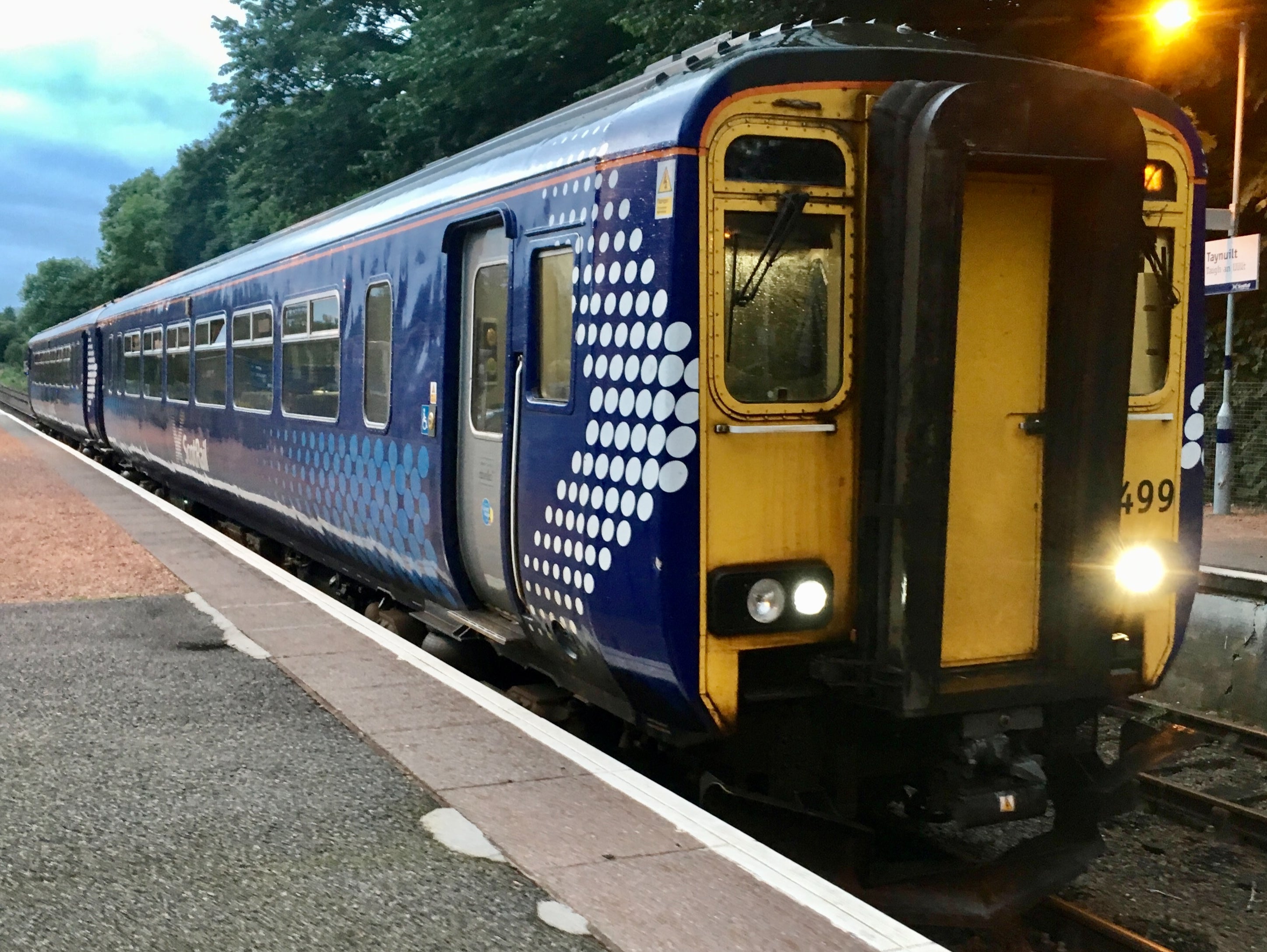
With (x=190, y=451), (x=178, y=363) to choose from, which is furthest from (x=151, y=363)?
(x=190, y=451)

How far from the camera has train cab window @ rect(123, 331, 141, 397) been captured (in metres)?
17.7

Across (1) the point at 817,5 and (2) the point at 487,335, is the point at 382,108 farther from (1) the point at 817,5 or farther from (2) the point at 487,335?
(2) the point at 487,335

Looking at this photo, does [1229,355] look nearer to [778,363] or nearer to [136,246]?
[778,363]

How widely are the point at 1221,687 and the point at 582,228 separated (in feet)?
21.5

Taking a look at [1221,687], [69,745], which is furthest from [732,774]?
[1221,687]

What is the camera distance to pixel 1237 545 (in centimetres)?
1213

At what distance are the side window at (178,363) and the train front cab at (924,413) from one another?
10.7 metres

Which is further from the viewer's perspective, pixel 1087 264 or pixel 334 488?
pixel 334 488

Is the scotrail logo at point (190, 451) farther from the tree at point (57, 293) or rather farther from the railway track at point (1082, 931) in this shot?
the tree at point (57, 293)

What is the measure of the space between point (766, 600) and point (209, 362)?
9651mm

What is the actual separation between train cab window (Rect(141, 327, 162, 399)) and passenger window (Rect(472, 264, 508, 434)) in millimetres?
10709

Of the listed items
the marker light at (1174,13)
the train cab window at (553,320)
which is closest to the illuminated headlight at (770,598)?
the train cab window at (553,320)

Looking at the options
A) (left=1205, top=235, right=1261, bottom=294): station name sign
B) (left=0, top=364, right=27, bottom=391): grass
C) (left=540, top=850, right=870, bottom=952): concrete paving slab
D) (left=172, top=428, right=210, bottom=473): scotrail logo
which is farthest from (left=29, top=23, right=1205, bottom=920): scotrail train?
(left=0, top=364, right=27, bottom=391): grass

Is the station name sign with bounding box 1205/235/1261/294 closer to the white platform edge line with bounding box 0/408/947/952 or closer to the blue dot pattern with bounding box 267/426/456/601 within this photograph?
the blue dot pattern with bounding box 267/426/456/601
